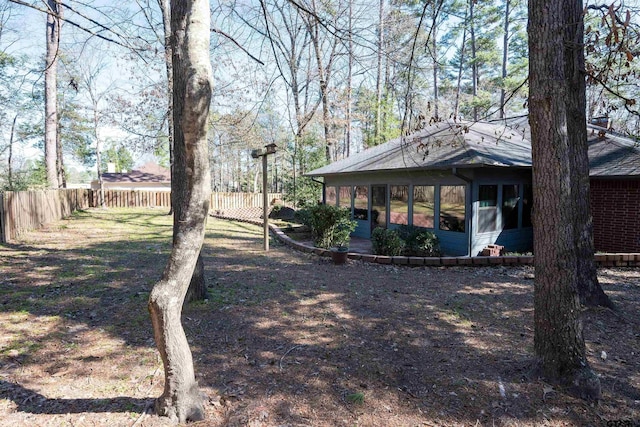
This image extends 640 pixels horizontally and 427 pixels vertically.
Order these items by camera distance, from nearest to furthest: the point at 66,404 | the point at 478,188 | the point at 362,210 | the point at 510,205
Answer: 1. the point at 66,404
2. the point at 478,188
3. the point at 510,205
4. the point at 362,210

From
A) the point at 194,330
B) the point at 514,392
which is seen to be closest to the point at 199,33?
the point at 194,330

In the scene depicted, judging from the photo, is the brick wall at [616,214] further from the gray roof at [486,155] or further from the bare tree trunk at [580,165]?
the bare tree trunk at [580,165]

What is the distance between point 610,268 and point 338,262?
5716mm

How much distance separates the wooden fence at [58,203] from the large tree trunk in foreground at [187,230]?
29.8ft

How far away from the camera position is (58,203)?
1428cm

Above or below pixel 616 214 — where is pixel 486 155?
above

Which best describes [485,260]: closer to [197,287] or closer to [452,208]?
[452,208]

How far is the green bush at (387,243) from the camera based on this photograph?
29.0ft

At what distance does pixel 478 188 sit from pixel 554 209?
667 cm

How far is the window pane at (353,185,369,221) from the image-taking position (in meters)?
12.6

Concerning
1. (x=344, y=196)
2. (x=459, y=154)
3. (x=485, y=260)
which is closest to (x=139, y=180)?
(x=344, y=196)

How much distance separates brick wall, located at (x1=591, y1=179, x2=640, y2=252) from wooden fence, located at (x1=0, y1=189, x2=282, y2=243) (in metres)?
14.8

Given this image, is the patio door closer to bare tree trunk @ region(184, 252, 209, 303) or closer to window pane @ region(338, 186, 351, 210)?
window pane @ region(338, 186, 351, 210)

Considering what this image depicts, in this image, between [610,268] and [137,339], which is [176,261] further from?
[610,268]
